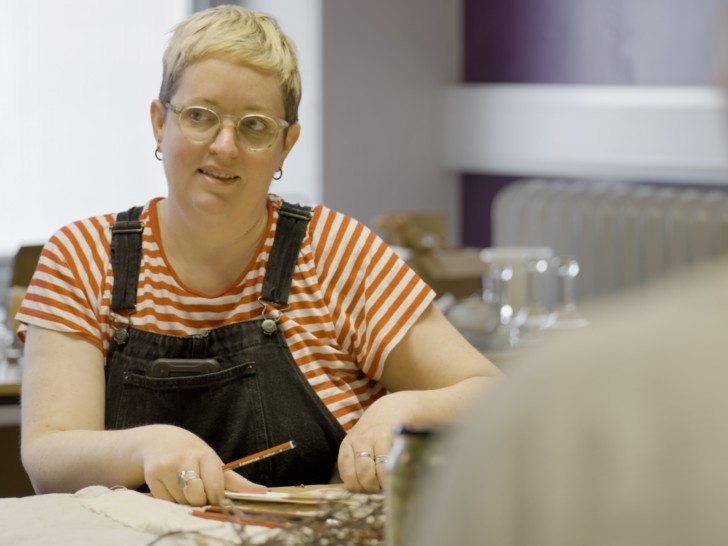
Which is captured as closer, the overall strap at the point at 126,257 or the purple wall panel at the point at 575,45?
the overall strap at the point at 126,257

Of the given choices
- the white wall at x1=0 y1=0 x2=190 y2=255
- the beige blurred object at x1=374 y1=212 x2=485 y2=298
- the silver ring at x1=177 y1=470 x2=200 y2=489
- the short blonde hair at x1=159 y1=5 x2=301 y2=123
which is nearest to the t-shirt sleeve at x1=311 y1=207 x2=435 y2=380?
the short blonde hair at x1=159 y1=5 x2=301 y2=123

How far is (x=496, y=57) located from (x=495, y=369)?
4265mm

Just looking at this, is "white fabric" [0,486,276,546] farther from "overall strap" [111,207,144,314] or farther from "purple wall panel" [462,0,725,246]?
"purple wall panel" [462,0,725,246]

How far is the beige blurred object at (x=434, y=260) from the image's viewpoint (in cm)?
380

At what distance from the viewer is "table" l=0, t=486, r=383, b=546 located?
141cm

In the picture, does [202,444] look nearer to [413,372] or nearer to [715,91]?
[413,372]

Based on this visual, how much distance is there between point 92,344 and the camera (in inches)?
74.9

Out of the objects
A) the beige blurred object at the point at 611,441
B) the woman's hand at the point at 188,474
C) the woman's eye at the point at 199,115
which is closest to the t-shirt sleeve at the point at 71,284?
the woman's eye at the point at 199,115

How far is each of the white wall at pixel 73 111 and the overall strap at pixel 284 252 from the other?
3.60m

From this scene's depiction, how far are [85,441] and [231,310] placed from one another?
0.33 m

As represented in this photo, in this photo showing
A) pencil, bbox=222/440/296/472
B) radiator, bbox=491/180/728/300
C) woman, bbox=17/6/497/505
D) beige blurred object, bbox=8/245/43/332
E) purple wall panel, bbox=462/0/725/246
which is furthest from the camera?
purple wall panel, bbox=462/0/725/246

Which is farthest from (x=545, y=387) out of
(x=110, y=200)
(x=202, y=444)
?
(x=110, y=200)

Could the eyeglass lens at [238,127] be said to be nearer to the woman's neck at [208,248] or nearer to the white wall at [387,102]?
the woman's neck at [208,248]

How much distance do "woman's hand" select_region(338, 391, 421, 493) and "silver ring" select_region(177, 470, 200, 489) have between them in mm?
210
